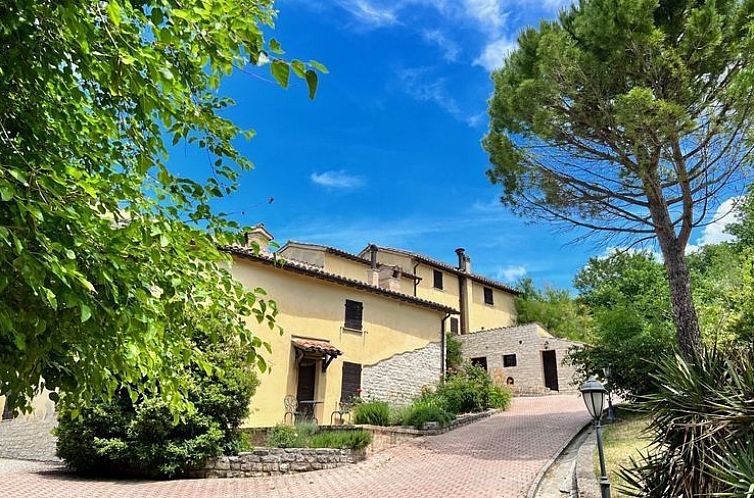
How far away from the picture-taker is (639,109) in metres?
11.5

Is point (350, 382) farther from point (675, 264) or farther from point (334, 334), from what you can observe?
point (675, 264)

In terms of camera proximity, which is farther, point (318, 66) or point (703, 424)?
point (703, 424)

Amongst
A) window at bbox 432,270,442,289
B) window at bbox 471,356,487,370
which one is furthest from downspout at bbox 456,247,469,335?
window at bbox 471,356,487,370

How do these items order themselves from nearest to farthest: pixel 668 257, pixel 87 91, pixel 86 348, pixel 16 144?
pixel 16 144
pixel 86 348
pixel 87 91
pixel 668 257

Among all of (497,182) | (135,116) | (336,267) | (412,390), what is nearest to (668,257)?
(497,182)

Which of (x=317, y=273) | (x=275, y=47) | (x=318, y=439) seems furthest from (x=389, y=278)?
(x=275, y=47)

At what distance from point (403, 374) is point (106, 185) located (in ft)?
60.6

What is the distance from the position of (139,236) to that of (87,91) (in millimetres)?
1696

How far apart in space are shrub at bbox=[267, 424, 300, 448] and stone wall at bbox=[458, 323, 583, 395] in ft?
51.9

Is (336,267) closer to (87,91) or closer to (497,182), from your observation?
(497,182)

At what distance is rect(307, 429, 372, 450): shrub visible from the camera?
12898 millimetres

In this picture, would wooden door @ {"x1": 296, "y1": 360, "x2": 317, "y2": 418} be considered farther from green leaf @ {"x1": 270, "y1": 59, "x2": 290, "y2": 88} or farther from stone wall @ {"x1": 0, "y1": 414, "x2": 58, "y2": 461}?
green leaf @ {"x1": 270, "y1": 59, "x2": 290, "y2": 88}

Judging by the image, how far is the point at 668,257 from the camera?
13.2m

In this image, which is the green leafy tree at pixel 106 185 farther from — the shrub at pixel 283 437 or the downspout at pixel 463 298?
the downspout at pixel 463 298
